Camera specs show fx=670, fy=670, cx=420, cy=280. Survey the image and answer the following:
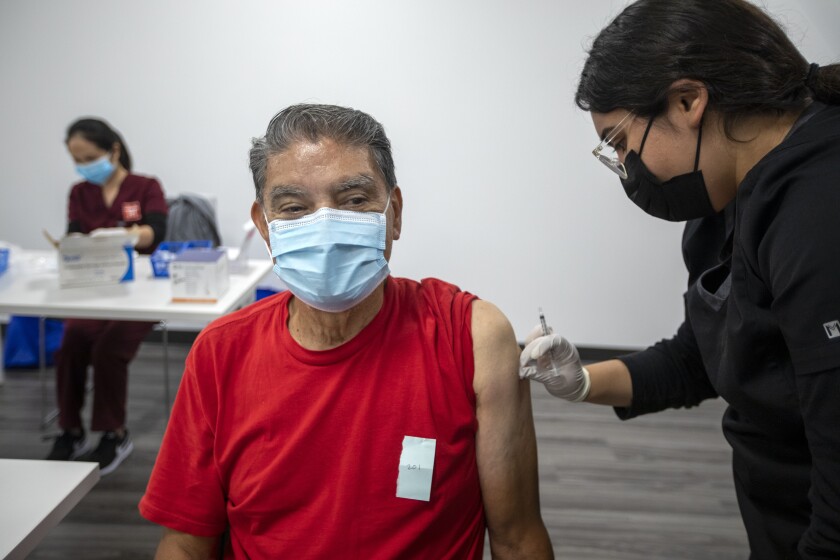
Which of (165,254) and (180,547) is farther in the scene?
(165,254)

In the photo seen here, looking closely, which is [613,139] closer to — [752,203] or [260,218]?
[752,203]

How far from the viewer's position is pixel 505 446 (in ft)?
4.00

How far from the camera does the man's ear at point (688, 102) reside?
104 centimetres

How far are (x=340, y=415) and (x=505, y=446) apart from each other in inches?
12.0

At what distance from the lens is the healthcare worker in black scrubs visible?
0.85m

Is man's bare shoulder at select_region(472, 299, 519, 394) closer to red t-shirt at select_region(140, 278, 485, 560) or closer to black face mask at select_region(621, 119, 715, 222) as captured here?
red t-shirt at select_region(140, 278, 485, 560)

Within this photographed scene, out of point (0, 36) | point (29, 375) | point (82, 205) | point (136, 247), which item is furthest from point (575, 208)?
point (0, 36)

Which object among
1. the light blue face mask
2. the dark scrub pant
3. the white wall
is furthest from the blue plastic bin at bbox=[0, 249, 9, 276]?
the light blue face mask

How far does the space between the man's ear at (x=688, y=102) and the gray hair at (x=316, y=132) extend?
519 millimetres

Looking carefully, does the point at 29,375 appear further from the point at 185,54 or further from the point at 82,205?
the point at 185,54

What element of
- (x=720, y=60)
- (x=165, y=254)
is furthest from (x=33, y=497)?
(x=165, y=254)

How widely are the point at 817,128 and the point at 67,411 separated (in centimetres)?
299

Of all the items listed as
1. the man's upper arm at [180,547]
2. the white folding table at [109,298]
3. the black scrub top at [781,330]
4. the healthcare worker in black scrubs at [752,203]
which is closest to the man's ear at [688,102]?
the healthcare worker in black scrubs at [752,203]

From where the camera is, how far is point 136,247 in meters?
3.28
